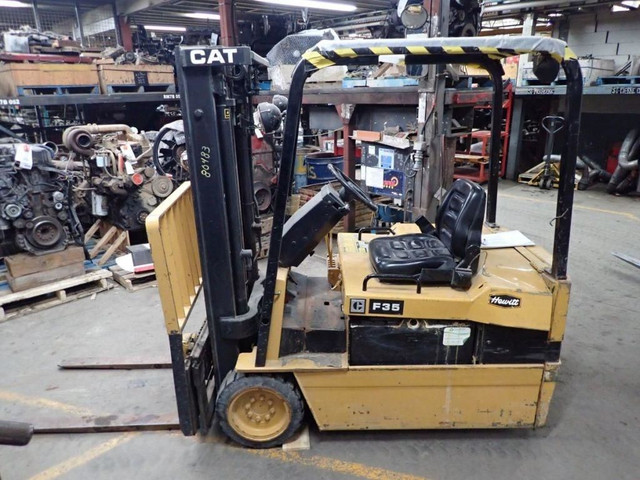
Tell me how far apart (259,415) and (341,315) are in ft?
2.78

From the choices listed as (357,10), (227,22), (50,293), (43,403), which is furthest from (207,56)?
(357,10)

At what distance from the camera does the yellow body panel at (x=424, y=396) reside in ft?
9.48

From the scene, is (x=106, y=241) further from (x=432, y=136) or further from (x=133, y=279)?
(x=432, y=136)

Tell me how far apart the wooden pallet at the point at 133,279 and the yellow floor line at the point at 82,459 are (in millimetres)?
2649

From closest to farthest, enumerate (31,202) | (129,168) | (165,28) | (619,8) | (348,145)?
(31,202), (129,168), (348,145), (619,8), (165,28)

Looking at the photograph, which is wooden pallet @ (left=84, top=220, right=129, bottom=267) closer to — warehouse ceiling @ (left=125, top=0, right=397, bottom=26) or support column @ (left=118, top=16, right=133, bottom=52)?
warehouse ceiling @ (left=125, top=0, right=397, bottom=26)

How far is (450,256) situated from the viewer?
10.1ft

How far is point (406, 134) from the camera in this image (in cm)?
590

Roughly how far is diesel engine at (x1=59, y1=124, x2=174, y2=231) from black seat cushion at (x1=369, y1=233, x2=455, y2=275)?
3.91 meters

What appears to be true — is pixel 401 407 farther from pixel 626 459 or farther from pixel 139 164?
pixel 139 164

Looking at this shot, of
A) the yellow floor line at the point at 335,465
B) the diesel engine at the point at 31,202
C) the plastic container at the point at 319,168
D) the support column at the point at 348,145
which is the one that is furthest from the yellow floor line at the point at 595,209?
the diesel engine at the point at 31,202

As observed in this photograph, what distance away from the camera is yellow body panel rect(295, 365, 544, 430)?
2889 millimetres

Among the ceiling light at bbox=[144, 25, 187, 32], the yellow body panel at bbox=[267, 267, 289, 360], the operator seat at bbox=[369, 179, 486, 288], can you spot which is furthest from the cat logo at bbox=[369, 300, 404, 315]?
the ceiling light at bbox=[144, 25, 187, 32]

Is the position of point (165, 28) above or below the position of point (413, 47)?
above
